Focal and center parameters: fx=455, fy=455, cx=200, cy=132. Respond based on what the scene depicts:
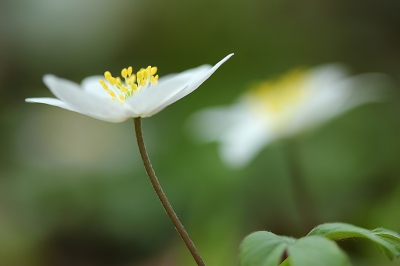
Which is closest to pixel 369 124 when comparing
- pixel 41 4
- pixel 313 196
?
pixel 313 196

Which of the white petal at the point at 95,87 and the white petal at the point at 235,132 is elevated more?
the white petal at the point at 95,87

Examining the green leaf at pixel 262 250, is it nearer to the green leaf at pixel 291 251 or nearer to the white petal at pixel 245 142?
the green leaf at pixel 291 251

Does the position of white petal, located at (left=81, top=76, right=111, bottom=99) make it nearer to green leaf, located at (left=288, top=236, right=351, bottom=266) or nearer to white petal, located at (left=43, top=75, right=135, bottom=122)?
white petal, located at (left=43, top=75, right=135, bottom=122)

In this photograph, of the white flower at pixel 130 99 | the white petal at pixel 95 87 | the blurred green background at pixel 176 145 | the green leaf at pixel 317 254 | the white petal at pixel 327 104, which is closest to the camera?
the green leaf at pixel 317 254

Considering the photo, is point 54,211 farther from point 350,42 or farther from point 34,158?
point 350,42

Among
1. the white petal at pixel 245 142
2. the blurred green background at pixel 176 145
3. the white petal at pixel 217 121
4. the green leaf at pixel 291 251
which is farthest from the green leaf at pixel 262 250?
the white petal at pixel 217 121

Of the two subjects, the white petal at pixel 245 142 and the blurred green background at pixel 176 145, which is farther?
the blurred green background at pixel 176 145
